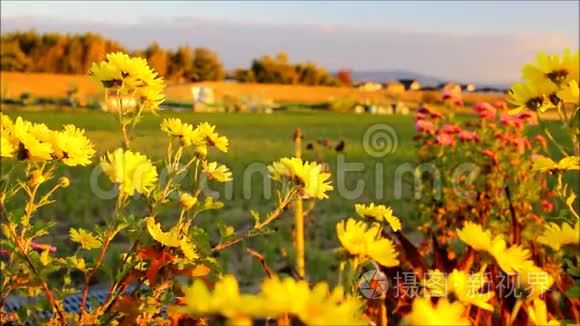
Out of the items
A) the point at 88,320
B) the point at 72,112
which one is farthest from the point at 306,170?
the point at 72,112

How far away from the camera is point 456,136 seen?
4254mm

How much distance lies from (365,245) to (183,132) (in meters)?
0.57

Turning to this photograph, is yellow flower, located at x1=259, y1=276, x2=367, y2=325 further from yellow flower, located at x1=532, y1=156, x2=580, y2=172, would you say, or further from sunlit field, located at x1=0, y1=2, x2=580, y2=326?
yellow flower, located at x1=532, y1=156, x2=580, y2=172

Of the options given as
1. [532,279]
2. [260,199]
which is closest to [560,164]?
[532,279]

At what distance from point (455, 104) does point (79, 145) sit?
3876 millimetres

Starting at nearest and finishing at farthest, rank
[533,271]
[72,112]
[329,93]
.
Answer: [533,271], [72,112], [329,93]

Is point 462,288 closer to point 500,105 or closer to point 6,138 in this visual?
point 6,138

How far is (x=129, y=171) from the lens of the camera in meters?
1.04

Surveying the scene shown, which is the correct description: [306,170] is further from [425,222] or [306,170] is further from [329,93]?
[329,93]

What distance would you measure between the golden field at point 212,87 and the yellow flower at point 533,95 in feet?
87.0

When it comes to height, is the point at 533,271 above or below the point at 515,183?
above

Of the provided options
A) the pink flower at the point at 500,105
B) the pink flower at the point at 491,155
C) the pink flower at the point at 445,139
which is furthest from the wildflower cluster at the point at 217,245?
the pink flower at the point at 500,105

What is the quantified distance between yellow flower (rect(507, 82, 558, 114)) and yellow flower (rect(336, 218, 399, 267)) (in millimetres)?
467

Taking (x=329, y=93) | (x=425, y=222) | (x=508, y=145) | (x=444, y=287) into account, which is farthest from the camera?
(x=329, y=93)
